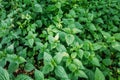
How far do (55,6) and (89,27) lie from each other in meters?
0.72

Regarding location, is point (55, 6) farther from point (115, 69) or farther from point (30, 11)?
point (115, 69)

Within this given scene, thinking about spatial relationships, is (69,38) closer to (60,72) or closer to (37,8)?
(60,72)

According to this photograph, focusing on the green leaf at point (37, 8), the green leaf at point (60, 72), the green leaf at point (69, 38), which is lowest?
the green leaf at point (60, 72)

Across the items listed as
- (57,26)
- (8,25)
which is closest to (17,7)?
(8,25)

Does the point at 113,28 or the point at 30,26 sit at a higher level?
the point at 30,26

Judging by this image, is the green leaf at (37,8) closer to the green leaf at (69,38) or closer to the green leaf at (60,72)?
the green leaf at (69,38)

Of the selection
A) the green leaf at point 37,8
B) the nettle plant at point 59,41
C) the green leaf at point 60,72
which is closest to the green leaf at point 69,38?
the nettle plant at point 59,41

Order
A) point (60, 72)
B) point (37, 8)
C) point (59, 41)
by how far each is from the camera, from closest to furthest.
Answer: point (60, 72)
point (59, 41)
point (37, 8)

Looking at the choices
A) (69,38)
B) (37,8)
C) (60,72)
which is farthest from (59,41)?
(37,8)

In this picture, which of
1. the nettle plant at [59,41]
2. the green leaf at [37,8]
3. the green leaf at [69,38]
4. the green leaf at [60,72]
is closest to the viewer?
the green leaf at [60,72]

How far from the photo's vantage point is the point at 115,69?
124 inches

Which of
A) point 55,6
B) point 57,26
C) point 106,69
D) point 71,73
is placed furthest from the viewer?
point 55,6

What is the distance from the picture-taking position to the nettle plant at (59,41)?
8.30ft

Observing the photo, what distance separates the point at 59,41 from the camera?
2844 mm
